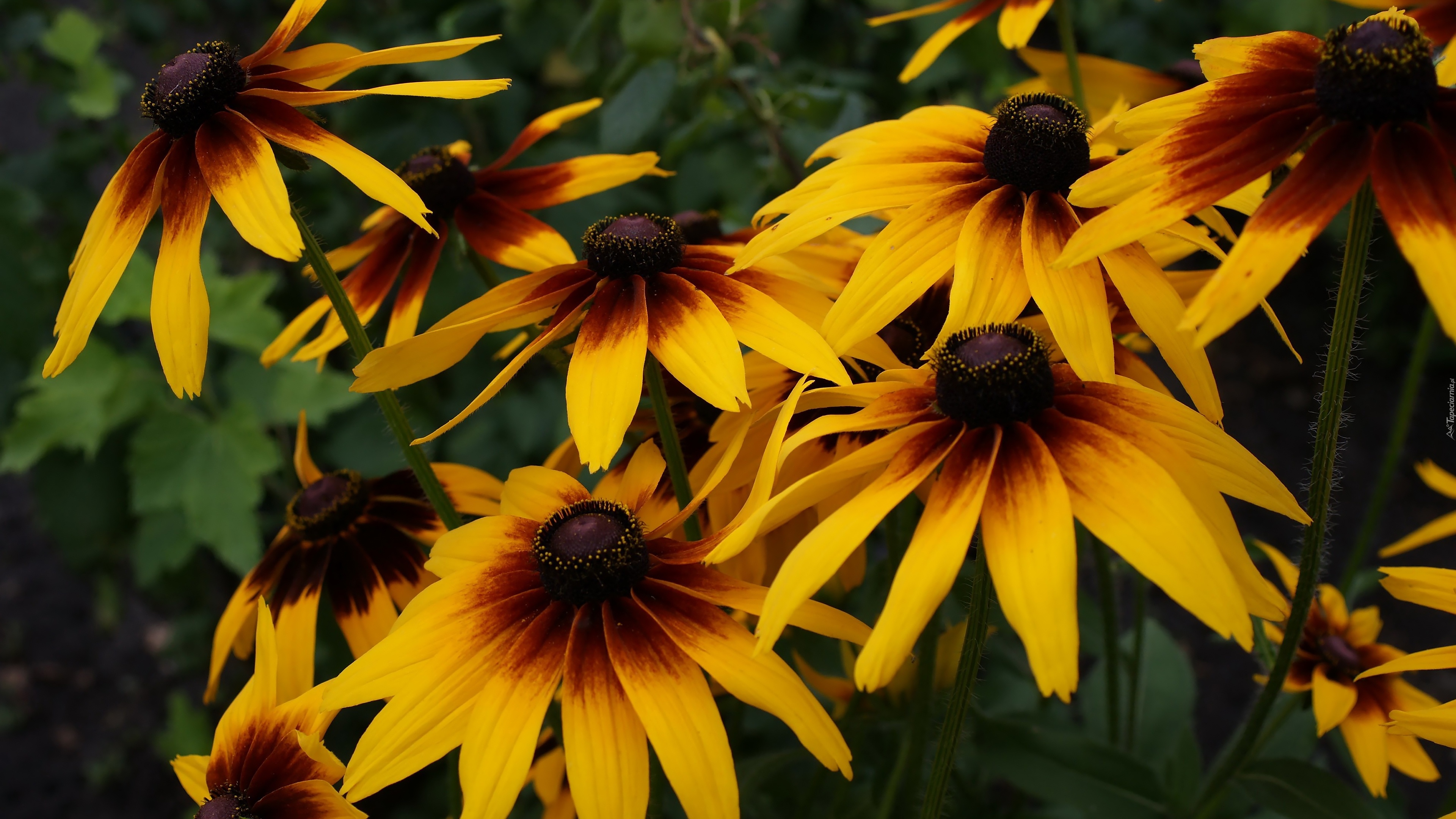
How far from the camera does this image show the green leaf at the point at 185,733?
1676mm

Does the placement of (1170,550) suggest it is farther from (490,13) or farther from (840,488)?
(490,13)

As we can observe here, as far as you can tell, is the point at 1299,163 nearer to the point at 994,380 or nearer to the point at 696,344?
the point at 994,380

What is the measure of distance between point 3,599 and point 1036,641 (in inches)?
118

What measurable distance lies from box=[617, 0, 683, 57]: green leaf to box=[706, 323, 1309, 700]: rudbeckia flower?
777mm

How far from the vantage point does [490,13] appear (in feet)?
6.27

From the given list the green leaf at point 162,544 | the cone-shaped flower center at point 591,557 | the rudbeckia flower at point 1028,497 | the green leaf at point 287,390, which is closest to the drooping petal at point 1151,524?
the rudbeckia flower at point 1028,497

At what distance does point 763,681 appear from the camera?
22.0 inches

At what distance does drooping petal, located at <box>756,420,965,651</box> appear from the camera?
1.62 ft

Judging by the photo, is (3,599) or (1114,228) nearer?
(1114,228)

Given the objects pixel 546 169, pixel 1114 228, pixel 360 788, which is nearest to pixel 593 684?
pixel 360 788

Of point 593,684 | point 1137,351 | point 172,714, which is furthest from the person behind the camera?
point 172,714

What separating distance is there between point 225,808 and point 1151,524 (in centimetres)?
54

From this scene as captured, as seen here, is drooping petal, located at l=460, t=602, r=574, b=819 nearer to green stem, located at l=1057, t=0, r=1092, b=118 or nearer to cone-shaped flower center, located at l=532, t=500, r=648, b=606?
cone-shaped flower center, located at l=532, t=500, r=648, b=606

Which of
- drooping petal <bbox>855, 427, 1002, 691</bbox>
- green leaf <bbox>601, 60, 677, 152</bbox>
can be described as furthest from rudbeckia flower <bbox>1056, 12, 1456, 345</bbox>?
green leaf <bbox>601, 60, 677, 152</bbox>
